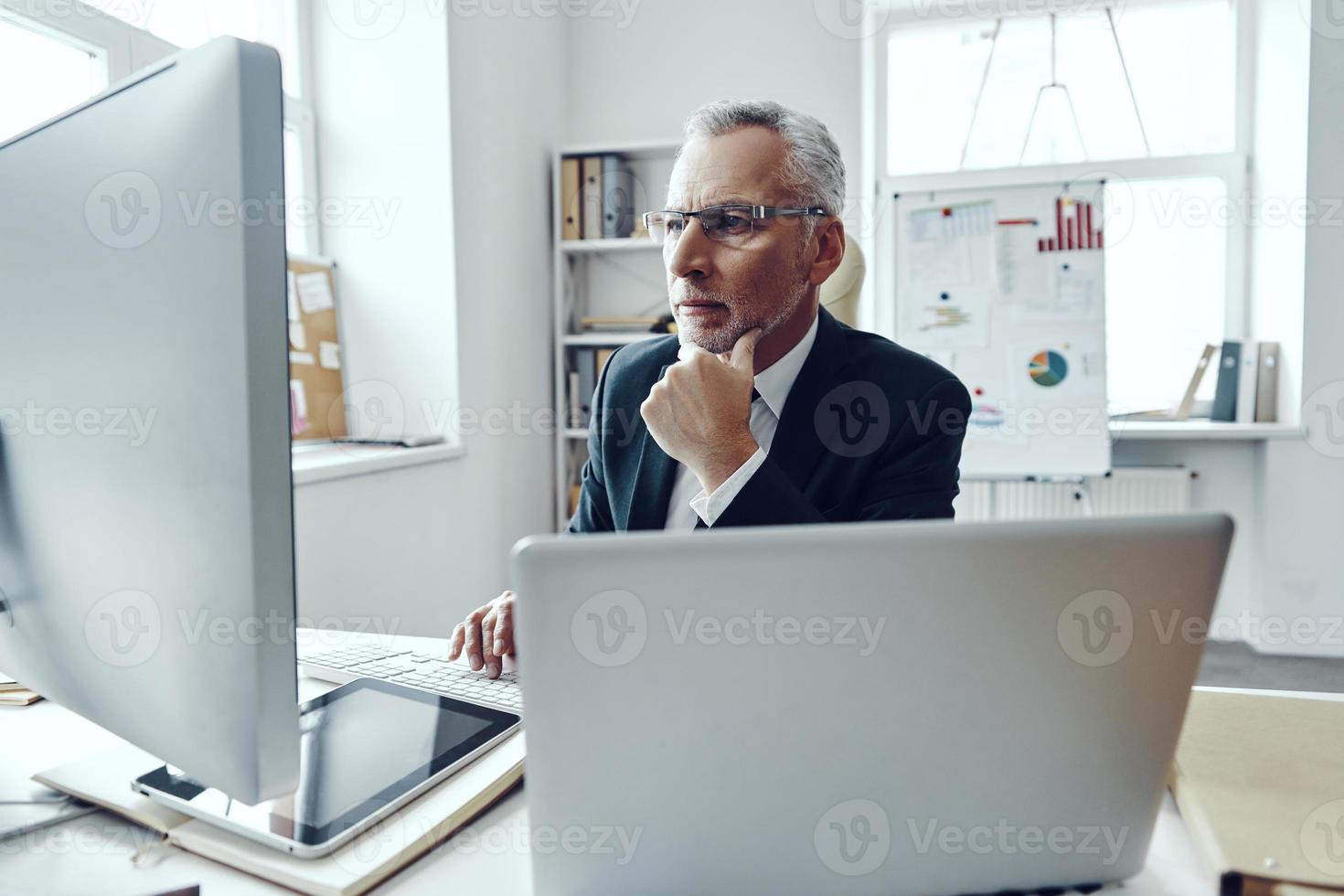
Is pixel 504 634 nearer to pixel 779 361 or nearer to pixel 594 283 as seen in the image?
pixel 779 361

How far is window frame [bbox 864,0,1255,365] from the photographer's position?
3.46 m

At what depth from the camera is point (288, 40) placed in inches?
112

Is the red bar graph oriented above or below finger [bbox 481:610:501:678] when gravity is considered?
above

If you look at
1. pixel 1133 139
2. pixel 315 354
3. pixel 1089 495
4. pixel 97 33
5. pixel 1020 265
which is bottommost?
pixel 1089 495

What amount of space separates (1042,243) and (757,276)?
8.19 feet

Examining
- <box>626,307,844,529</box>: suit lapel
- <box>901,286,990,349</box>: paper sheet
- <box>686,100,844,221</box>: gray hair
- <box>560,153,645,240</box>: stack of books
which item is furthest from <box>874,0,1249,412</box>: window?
<box>626,307,844,529</box>: suit lapel

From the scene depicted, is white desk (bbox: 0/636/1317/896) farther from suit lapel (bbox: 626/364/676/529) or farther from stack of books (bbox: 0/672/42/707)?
suit lapel (bbox: 626/364/676/529)

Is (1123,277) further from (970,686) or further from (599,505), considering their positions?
(970,686)

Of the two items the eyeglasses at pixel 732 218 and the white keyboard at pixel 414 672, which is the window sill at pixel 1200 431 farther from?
the white keyboard at pixel 414 672

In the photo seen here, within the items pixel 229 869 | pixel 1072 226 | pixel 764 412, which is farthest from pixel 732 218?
pixel 1072 226

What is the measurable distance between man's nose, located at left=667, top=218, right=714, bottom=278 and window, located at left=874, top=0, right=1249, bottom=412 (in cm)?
254

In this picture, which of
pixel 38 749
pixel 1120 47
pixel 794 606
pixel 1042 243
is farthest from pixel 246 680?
pixel 1120 47

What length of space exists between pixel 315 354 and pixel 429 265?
1.58 feet

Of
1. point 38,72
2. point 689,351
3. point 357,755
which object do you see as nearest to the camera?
point 357,755
